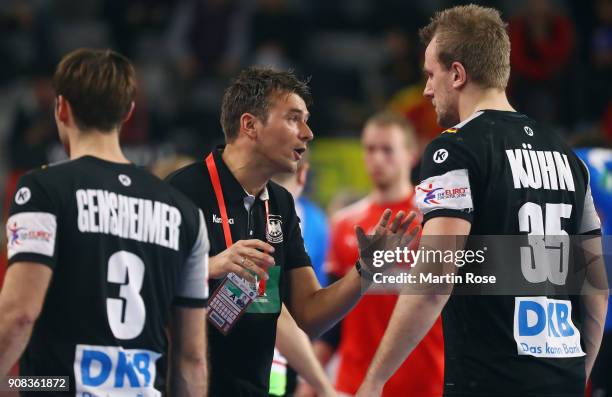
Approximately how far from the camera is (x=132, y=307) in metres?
3.91

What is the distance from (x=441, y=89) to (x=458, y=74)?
12 cm

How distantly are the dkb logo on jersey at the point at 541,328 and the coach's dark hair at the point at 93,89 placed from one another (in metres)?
1.89

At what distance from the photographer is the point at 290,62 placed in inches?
588

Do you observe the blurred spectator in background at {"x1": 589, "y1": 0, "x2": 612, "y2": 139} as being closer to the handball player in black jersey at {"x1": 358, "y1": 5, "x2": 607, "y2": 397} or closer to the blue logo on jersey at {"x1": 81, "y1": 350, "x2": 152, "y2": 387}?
the handball player in black jersey at {"x1": 358, "y1": 5, "x2": 607, "y2": 397}

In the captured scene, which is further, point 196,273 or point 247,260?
point 247,260

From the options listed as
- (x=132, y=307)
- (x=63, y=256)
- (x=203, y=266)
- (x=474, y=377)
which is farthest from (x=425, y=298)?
(x=63, y=256)

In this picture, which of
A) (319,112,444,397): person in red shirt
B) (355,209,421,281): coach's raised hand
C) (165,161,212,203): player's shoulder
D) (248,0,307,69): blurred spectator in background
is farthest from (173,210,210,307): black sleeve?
(248,0,307,69): blurred spectator in background

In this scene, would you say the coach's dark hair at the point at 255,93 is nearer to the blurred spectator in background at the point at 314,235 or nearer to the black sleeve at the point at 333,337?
the blurred spectator in background at the point at 314,235

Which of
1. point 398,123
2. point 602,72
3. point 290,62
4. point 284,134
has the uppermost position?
point 290,62

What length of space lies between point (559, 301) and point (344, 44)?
11.8m

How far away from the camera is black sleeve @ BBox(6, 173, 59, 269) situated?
3.68m

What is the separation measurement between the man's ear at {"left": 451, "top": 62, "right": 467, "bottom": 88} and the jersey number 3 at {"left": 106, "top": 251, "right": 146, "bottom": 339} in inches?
67.2

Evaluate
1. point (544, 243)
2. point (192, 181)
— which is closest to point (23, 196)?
point (192, 181)

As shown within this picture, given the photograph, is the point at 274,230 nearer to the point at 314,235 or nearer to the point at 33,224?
the point at 33,224
